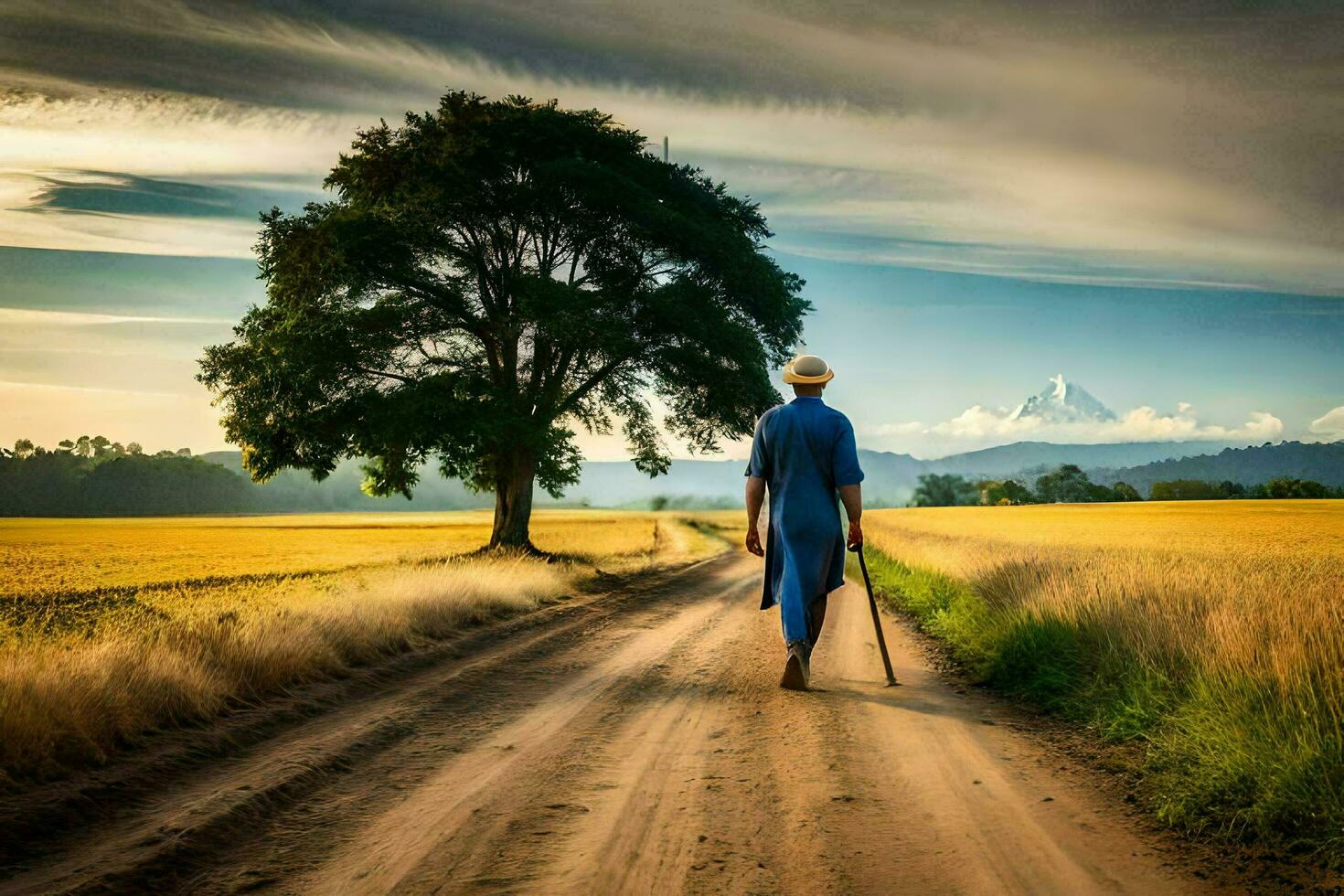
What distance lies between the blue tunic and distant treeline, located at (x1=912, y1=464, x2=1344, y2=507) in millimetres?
71911

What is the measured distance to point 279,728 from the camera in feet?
18.5

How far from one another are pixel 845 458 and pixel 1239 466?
479ft

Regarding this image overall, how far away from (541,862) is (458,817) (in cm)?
71

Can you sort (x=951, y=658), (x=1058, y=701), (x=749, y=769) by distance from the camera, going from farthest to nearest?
1. (x=951, y=658)
2. (x=1058, y=701)
3. (x=749, y=769)

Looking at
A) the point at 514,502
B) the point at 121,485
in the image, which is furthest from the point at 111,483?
the point at 514,502

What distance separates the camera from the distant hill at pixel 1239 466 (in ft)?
269

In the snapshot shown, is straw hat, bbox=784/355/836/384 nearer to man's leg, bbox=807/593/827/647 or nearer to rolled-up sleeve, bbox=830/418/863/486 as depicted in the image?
rolled-up sleeve, bbox=830/418/863/486

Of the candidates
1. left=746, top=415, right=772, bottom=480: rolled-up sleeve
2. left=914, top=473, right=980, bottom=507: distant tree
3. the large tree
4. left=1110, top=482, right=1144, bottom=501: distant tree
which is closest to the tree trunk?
the large tree

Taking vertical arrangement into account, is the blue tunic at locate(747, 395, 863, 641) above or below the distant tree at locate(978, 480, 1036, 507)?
above

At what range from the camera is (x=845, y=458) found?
6852 mm

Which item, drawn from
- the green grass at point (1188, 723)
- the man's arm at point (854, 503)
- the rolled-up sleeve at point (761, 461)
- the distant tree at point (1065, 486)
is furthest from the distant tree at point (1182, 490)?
the rolled-up sleeve at point (761, 461)

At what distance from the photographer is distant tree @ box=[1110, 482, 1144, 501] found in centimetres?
7981

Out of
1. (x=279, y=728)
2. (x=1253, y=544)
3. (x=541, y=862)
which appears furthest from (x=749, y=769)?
(x=1253, y=544)

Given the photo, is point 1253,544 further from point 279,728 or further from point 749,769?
point 279,728
